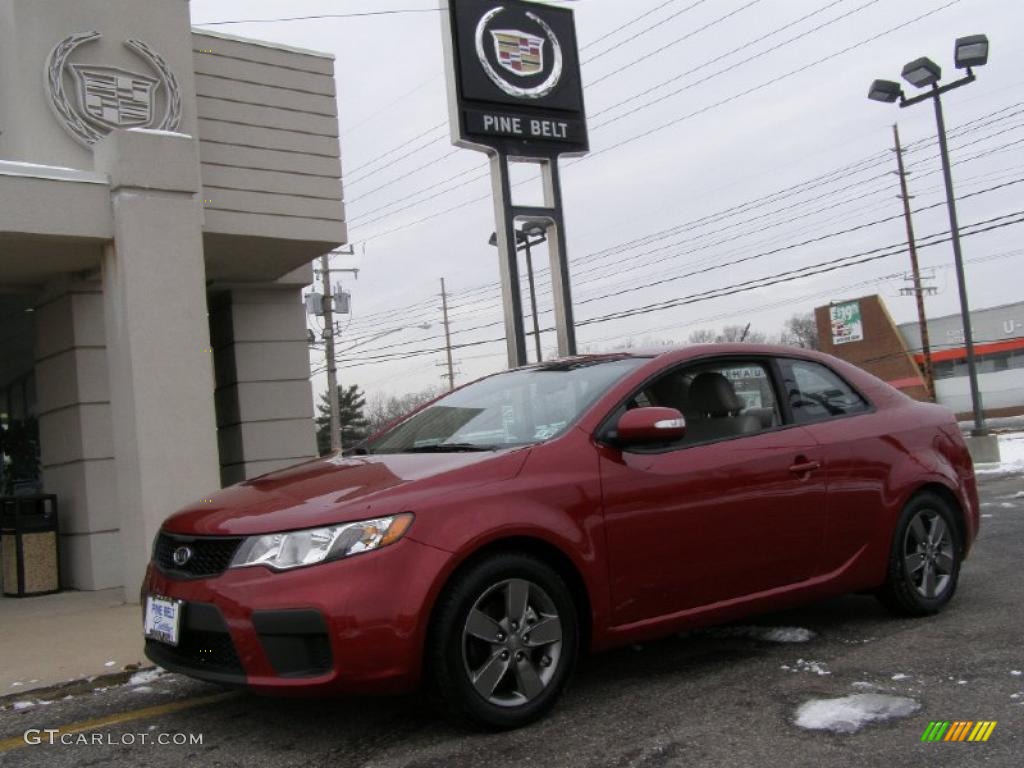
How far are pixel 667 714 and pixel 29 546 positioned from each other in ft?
23.7

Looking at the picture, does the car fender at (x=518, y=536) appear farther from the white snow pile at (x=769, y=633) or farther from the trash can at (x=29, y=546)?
the trash can at (x=29, y=546)

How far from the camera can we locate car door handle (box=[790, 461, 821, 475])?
4742mm

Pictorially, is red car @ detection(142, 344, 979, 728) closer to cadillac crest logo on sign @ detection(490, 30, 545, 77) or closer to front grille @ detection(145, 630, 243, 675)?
front grille @ detection(145, 630, 243, 675)

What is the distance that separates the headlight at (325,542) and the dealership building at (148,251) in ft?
13.7

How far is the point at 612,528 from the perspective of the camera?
408cm

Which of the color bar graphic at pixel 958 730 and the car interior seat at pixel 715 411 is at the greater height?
the car interior seat at pixel 715 411

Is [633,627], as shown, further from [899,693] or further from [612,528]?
[899,693]

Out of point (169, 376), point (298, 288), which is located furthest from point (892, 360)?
point (169, 376)

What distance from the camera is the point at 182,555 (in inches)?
154

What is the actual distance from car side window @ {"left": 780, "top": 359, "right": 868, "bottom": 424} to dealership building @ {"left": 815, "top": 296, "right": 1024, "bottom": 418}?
164 feet

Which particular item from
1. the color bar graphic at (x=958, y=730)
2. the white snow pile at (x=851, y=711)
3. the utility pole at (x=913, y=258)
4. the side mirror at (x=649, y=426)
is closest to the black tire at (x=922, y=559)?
the white snow pile at (x=851, y=711)

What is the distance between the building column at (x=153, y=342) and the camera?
7.44 meters

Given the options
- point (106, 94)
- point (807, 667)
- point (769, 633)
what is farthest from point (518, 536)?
point (106, 94)

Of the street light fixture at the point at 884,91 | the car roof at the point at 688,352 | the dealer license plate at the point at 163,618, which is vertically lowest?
the dealer license plate at the point at 163,618
